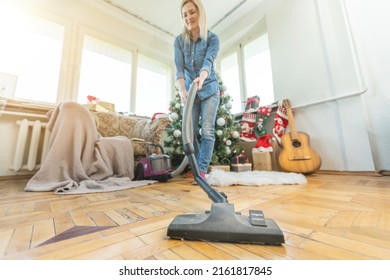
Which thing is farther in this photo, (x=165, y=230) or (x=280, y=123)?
(x=280, y=123)

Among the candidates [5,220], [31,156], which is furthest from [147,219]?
[31,156]

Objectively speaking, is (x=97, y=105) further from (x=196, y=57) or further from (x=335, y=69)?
(x=335, y=69)

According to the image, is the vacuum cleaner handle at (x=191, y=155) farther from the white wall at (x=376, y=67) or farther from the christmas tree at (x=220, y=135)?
the white wall at (x=376, y=67)

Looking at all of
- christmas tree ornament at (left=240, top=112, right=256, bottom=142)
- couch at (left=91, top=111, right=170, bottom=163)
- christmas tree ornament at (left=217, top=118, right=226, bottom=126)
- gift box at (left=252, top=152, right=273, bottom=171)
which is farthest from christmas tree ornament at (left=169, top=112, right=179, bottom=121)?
gift box at (left=252, top=152, right=273, bottom=171)

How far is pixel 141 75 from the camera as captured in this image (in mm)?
3016

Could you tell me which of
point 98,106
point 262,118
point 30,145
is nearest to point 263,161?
point 262,118

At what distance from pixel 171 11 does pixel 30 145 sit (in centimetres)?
241

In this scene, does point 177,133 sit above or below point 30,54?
below

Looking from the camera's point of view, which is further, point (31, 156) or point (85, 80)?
point (85, 80)

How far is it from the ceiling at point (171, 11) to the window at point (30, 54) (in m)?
0.87

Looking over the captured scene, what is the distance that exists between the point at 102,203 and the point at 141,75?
8.83 feet

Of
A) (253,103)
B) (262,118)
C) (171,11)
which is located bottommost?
(262,118)

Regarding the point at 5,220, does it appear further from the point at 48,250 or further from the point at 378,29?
the point at 378,29

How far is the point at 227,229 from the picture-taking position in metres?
0.39
